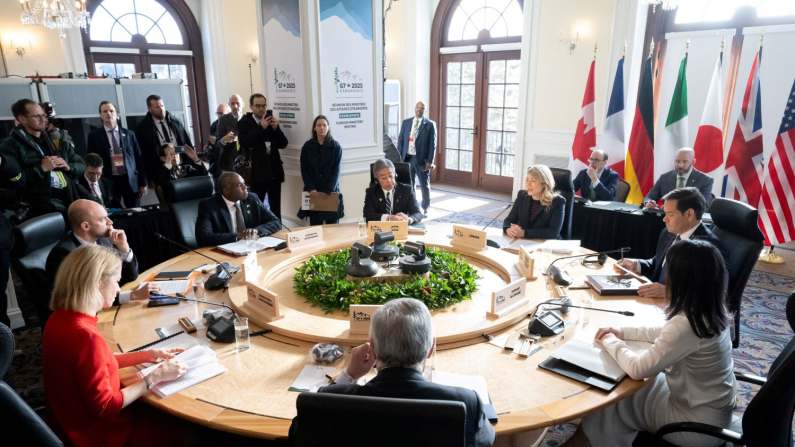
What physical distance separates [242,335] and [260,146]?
3.59 meters

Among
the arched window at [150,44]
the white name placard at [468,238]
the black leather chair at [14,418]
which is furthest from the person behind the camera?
the arched window at [150,44]

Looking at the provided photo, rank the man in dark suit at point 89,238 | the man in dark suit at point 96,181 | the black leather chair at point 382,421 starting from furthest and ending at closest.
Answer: the man in dark suit at point 96,181, the man in dark suit at point 89,238, the black leather chair at point 382,421

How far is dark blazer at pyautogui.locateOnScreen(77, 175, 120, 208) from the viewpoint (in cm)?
475

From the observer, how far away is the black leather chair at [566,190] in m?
4.34

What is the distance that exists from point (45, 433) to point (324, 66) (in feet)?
15.4

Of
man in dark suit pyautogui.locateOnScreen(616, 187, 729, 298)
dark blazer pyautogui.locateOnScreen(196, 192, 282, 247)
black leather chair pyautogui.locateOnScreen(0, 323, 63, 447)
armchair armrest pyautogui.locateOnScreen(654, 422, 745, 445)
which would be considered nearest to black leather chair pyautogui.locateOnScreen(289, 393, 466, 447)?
black leather chair pyautogui.locateOnScreen(0, 323, 63, 447)

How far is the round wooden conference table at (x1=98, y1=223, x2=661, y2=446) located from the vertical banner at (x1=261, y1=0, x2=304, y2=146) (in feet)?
9.82

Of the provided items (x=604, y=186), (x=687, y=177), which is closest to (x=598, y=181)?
(x=604, y=186)

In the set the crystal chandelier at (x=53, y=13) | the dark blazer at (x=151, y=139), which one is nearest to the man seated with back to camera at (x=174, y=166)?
the dark blazer at (x=151, y=139)

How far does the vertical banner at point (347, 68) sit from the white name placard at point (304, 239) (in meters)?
2.50

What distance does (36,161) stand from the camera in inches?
171

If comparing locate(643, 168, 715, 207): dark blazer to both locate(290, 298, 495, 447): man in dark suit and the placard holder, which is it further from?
locate(290, 298, 495, 447): man in dark suit

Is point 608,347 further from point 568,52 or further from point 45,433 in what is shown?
point 568,52

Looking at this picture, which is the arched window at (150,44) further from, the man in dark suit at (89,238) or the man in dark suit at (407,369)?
the man in dark suit at (407,369)
